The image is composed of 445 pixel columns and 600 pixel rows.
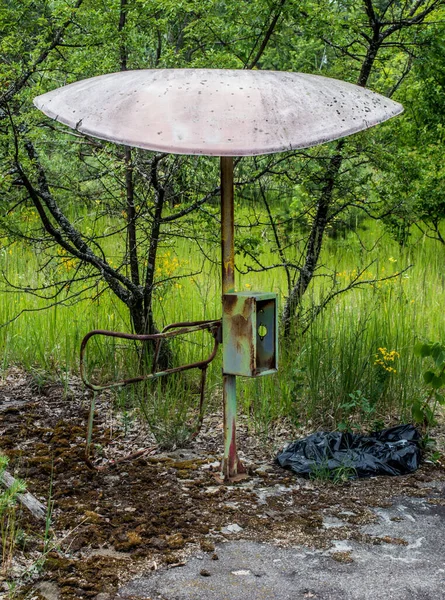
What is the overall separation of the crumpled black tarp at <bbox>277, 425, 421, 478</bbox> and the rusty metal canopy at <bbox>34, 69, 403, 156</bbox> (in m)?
1.71

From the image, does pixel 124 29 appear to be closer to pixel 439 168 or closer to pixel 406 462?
pixel 406 462

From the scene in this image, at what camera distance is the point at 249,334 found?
3.96 meters

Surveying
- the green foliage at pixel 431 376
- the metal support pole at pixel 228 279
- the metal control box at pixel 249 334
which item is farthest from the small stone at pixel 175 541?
the green foliage at pixel 431 376

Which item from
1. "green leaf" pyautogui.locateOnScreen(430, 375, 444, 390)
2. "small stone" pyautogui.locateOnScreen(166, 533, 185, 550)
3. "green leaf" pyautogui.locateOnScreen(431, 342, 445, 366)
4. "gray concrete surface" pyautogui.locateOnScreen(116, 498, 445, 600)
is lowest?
"gray concrete surface" pyautogui.locateOnScreen(116, 498, 445, 600)

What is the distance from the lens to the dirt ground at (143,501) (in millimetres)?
3168

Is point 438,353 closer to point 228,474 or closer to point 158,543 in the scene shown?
point 228,474

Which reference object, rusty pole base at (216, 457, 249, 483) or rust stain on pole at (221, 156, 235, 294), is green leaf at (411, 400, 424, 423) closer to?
→ rusty pole base at (216, 457, 249, 483)

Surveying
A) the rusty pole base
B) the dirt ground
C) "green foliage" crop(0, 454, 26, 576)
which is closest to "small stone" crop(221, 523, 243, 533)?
the dirt ground

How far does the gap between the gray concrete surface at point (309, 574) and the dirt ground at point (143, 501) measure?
0.20 ft

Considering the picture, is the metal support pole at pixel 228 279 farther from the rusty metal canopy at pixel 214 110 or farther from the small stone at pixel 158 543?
the small stone at pixel 158 543

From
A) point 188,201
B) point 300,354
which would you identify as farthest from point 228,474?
point 188,201

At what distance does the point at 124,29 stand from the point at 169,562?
129 inches

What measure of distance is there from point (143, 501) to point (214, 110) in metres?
1.84

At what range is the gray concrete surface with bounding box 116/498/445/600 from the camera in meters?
3.01
